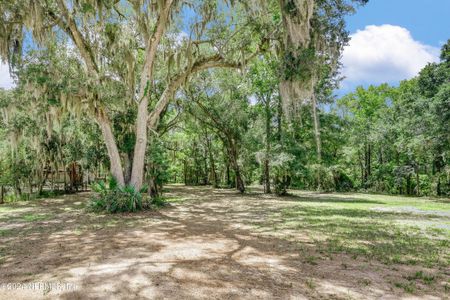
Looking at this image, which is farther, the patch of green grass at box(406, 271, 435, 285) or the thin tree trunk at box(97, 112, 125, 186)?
the thin tree trunk at box(97, 112, 125, 186)

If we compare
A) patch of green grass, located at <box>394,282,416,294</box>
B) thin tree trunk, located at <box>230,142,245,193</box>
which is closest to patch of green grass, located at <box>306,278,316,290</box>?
patch of green grass, located at <box>394,282,416,294</box>

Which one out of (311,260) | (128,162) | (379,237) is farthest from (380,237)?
(128,162)

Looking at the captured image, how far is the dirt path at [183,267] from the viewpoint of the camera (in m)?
3.29

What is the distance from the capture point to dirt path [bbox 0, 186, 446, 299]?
3.29 metres

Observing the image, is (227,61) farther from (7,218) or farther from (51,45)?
(7,218)

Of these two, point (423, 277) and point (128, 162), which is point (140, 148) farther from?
point (423, 277)

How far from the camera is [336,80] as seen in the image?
15109 millimetres

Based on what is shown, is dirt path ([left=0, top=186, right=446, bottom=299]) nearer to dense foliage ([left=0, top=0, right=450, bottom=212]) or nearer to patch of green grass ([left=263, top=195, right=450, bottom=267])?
patch of green grass ([left=263, top=195, right=450, bottom=267])

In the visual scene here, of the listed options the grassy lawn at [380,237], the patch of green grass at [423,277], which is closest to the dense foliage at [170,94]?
the grassy lawn at [380,237]

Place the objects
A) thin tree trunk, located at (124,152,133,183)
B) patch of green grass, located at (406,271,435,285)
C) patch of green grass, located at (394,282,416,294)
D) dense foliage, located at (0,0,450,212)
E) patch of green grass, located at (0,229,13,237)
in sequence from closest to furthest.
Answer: patch of green grass, located at (394,282,416,294), patch of green grass, located at (406,271,435,285), patch of green grass, located at (0,229,13,237), dense foliage, located at (0,0,450,212), thin tree trunk, located at (124,152,133,183)

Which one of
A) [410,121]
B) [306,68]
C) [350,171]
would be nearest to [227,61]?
[306,68]

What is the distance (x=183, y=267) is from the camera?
13.3ft

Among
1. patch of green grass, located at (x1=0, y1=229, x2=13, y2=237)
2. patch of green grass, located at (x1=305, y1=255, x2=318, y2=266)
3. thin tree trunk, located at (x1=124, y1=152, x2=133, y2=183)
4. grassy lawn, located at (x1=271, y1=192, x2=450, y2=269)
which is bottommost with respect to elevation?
grassy lawn, located at (x1=271, y1=192, x2=450, y2=269)

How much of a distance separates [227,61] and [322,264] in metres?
8.50
